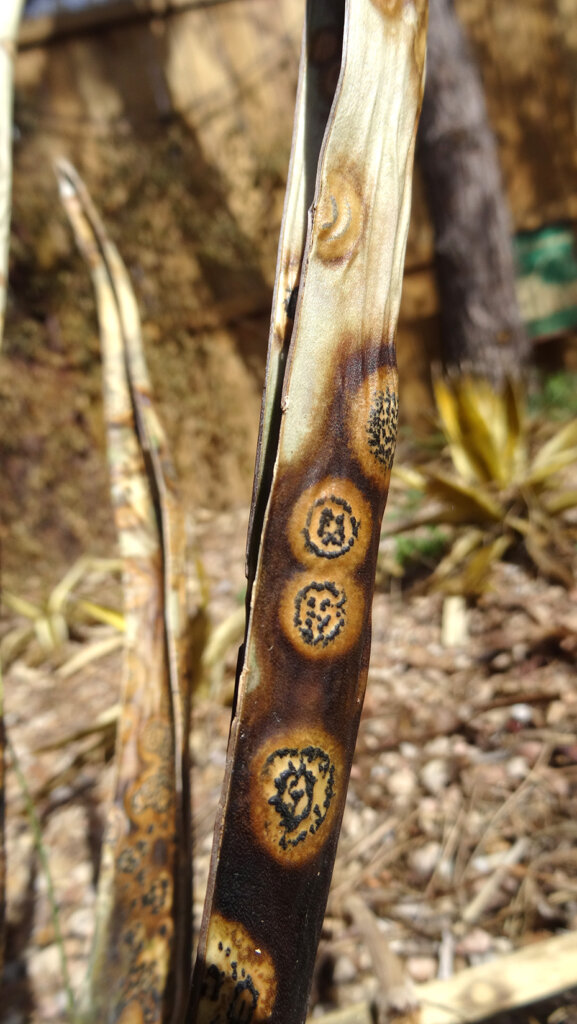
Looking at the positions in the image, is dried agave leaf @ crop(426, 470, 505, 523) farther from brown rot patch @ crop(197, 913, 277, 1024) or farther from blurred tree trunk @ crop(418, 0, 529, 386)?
brown rot patch @ crop(197, 913, 277, 1024)

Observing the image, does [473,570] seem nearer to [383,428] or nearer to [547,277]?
[383,428]

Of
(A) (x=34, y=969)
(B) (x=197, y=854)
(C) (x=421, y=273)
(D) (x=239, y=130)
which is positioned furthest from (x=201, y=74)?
(A) (x=34, y=969)

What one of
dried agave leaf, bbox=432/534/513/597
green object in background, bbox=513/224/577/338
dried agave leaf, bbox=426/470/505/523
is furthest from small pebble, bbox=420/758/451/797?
green object in background, bbox=513/224/577/338

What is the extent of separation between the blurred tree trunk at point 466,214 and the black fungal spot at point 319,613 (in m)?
2.11

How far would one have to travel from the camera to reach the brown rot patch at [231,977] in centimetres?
44

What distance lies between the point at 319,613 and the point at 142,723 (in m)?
0.42

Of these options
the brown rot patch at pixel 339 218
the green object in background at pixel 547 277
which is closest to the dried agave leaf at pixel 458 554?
the brown rot patch at pixel 339 218

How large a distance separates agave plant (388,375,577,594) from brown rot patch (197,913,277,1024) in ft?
4.18

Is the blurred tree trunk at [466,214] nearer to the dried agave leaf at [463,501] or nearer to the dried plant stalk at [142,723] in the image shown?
the dried agave leaf at [463,501]

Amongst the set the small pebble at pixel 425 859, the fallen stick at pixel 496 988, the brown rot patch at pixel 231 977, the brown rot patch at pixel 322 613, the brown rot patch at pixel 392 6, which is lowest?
the small pebble at pixel 425 859

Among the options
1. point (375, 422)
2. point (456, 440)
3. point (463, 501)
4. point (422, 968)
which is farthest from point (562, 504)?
point (375, 422)

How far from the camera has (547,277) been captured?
2902mm

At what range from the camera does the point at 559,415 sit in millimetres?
2500

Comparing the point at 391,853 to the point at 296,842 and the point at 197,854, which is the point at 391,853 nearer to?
the point at 197,854
